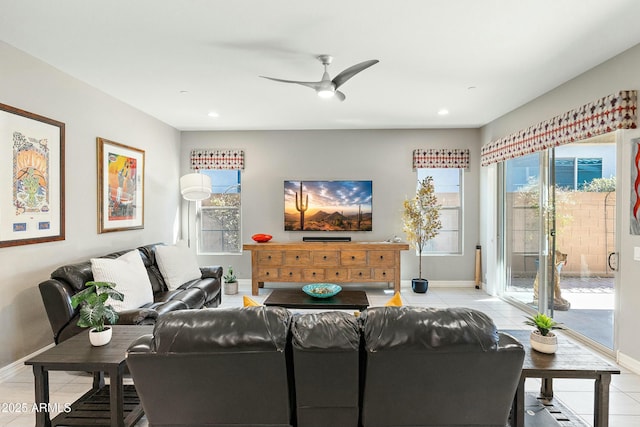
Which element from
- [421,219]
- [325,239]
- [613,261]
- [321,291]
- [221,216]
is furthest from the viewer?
[221,216]

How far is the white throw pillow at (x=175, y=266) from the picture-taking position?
4062 mm

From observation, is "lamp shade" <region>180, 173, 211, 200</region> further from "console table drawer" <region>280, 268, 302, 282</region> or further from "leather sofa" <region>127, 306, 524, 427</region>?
"leather sofa" <region>127, 306, 524, 427</region>

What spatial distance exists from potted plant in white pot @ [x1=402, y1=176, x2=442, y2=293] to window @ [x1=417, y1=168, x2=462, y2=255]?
347 millimetres

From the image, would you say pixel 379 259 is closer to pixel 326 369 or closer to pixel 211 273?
pixel 211 273

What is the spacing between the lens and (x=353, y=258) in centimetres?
548

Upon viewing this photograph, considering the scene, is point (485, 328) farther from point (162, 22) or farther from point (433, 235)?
point (433, 235)

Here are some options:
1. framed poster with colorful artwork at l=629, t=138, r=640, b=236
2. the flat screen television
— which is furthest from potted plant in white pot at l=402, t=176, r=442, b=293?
framed poster with colorful artwork at l=629, t=138, r=640, b=236

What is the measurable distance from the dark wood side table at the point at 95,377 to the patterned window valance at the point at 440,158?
4800 mm

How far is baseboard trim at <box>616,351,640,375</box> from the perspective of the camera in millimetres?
2872

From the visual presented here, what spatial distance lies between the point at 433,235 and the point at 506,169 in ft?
4.75

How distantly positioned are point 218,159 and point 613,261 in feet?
17.8

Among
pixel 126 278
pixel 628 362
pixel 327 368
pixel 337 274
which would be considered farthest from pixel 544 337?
pixel 337 274

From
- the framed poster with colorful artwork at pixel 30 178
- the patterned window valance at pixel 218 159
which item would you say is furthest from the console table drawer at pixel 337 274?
the framed poster with colorful artwork at pixel 30 178

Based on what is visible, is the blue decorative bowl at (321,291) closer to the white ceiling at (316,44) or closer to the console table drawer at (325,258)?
the console table drawer at (325,258)
